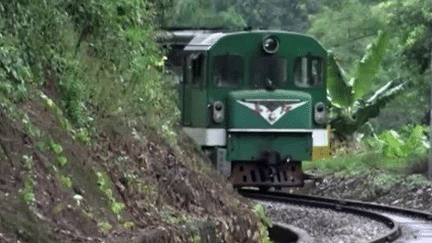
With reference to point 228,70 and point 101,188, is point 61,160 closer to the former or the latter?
point 101,188

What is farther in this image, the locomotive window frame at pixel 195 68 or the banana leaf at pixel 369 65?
the banana leaf at pixel 369 65

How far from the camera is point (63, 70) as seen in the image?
1177 centimetres

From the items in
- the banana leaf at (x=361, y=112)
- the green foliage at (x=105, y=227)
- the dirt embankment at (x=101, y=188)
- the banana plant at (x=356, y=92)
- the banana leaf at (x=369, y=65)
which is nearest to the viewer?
A: the dirt embankment at (x=101, y=188)

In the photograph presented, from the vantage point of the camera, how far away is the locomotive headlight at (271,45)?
2250cm

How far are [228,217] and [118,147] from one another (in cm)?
157

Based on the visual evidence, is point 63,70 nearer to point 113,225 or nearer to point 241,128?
point 113,225

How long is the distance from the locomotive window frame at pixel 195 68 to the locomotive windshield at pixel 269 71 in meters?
0.94

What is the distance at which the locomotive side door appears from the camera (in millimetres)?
21938

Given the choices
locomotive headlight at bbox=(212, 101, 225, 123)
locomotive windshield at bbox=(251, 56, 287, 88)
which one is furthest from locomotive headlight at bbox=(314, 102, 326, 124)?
locomotive headlight at bbox=(212, 101, 225, 123)

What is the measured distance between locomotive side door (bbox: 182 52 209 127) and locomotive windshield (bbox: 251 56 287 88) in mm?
930

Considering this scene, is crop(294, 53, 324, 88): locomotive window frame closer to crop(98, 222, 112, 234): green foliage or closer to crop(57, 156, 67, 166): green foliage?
crop(57, 156, 67, 166): green foliage

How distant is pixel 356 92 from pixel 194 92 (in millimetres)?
10209

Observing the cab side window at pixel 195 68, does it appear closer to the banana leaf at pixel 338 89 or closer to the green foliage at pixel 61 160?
the banana leaf at pixel 338 89

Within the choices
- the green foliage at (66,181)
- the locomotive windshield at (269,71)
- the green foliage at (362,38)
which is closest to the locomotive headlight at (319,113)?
the locomotive windshield at (269,71)
